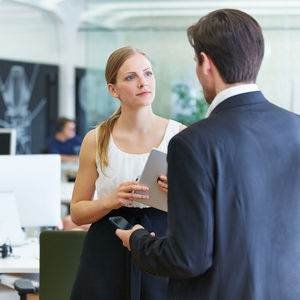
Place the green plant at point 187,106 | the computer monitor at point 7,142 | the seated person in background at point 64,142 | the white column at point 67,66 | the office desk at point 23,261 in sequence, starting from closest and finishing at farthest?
1. the office desk at point 23,261
2. the computer monitor at point 7,142
3. the green plant at point 187,106
4. the seated person in background at point 64,142
5. the white column at point 67,66

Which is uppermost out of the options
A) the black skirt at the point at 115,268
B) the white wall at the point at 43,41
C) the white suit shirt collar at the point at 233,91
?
the white wall at the point at 43,41

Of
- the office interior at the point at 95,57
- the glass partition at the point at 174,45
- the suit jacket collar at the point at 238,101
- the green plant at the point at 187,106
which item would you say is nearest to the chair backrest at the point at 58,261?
the suit jacket collar at the point at 238,101

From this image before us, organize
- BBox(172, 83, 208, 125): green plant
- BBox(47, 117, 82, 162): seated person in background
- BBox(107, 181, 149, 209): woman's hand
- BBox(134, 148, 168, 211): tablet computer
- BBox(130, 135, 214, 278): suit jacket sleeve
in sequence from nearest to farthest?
1. BBox(130, 135, 214, 278): suit jacket sleeve
2. BBox(134, 148, 168, 211): tablet computer
3. BBox(107, 181, 149, 209): woman's hand
4. BBox(172, 83, 208, 125): green plant
5. BBox(47, 117, 82, 162): seated person in background

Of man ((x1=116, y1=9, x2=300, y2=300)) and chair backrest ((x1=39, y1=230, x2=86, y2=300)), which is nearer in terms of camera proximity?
man ((x1=116, y1=9, x2=300, y2=300))

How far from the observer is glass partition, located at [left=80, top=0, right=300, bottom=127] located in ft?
25.9

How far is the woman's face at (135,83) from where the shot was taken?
2150 mm

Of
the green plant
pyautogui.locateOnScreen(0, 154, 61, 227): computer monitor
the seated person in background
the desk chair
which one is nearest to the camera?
the desk chair

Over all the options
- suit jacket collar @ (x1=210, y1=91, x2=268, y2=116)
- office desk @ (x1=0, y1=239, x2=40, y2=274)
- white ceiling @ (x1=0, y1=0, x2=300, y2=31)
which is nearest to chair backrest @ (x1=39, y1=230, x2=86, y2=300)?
office desk @ (x1=0, y1=239, x2=40, y2=274)

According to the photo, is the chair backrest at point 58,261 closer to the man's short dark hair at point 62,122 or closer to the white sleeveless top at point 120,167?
the white sleeveless top at point 120,167

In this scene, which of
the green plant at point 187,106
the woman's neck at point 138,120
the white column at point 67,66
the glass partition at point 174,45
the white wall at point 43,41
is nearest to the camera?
the woman's neck at point 138,120

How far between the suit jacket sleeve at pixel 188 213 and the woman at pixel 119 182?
1.96 feet

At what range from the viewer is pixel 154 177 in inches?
74.5

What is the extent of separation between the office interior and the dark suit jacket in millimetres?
4379

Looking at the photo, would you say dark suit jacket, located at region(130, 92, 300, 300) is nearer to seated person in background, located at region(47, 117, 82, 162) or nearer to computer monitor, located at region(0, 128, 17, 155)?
computer monitor, located at region(0, 128, 17, 155)
